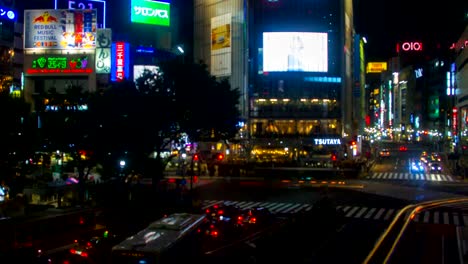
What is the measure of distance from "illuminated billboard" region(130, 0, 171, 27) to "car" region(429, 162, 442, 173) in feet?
174

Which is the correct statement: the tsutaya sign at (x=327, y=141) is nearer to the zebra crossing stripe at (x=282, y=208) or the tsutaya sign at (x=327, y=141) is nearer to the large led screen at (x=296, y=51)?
the large led screen at (x=296, y=51)

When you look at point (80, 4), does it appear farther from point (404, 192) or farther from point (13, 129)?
point (13, 129)

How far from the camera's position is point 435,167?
75.4m

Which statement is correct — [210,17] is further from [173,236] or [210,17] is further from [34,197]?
[173,236]

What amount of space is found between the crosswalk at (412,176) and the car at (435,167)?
3.84 meters

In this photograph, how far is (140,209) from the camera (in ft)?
100

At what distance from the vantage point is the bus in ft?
53.6

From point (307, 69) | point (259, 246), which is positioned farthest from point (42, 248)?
point (307, 69)

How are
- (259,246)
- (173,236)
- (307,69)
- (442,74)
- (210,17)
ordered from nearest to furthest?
(173,236) → (259,246) → (307,69) → (210,17) → (442,74)

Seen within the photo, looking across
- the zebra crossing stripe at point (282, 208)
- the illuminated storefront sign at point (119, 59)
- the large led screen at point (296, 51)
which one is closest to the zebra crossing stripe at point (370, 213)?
the zebra crossing stripe at point (282, 208)

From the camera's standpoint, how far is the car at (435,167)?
7447cm

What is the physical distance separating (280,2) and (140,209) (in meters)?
77.8

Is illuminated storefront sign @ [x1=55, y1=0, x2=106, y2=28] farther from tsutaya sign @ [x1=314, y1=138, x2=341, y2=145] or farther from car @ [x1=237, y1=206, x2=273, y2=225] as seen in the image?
car @ [x1=237, y1=206, x2=273, y2=225]

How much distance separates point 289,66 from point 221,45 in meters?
15.3
